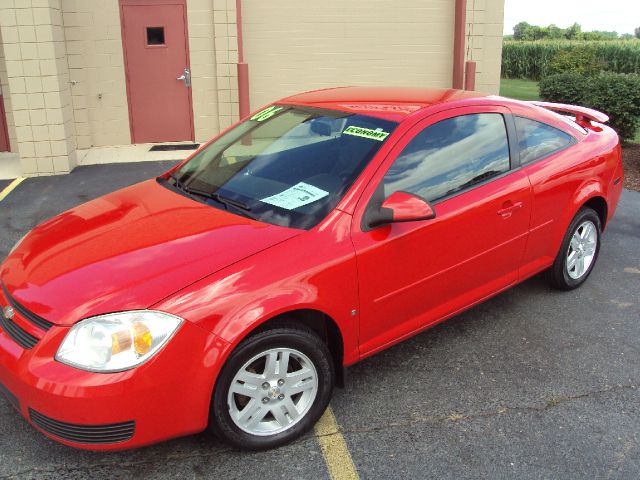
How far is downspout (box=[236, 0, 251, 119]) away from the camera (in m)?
10.4

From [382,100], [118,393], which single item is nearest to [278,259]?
[118,393]

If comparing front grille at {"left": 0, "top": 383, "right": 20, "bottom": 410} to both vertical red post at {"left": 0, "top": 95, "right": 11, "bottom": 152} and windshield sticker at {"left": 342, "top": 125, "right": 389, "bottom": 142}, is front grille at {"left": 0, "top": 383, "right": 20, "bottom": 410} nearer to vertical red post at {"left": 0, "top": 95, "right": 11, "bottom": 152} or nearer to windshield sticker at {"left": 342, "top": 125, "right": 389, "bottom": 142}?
windshield sticker at {"left": 342, "top": 125, "right": 389, "bottom": 142}

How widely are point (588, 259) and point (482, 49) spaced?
723cm

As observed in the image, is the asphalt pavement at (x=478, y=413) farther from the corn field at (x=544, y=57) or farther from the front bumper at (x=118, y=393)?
the corn field at (x=544, y=57)

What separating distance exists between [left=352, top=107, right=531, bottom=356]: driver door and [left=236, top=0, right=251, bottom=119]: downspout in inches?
271

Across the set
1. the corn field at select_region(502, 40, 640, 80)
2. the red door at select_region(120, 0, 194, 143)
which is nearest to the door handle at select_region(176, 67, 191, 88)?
the red door at select_region(120, 0, 194, 143)

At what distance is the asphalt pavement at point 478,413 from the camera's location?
9.94ft

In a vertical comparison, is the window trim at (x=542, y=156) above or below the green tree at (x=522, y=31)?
below

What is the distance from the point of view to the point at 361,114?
3.89 metres

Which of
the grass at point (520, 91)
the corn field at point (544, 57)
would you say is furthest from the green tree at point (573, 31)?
the grass at point (520, 91)

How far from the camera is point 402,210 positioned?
3.29 m

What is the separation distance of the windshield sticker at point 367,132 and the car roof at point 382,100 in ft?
0.41

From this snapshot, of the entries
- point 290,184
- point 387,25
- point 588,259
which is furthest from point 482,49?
point 290,184

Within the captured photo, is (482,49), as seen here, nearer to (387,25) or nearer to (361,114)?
(387,25)
